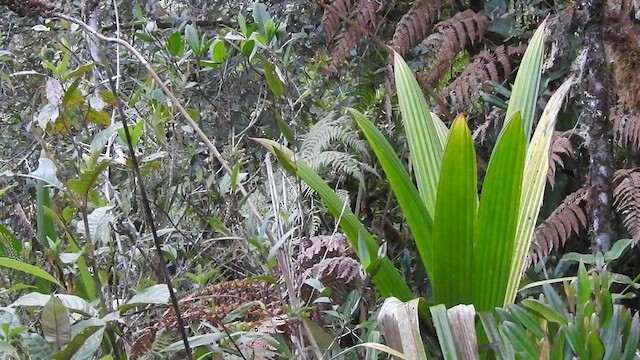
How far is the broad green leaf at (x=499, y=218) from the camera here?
1.01 m

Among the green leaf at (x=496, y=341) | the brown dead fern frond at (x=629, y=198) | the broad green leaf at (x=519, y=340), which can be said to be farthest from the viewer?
the brown dead fern frond at (x=629, y=198)

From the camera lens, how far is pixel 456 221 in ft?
3.46

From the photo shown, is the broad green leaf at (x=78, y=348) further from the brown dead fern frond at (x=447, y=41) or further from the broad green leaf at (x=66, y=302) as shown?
the brown dead fern frond at (x=447, y=41)

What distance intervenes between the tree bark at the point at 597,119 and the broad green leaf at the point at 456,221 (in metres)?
0.35

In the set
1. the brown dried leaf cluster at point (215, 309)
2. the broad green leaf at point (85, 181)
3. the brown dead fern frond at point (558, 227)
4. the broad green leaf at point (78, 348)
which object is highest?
the broad green leaf at point (85, 181)

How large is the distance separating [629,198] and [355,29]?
872mm

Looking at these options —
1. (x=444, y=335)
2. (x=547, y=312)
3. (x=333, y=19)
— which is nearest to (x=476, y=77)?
(x=333, y=19)

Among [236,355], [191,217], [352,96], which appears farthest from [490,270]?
[352,96]

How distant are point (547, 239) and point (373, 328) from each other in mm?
693

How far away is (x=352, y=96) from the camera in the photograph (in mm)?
1989

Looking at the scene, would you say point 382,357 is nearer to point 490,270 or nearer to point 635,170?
point 490,270

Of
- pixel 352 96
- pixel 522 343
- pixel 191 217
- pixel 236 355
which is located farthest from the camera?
pixel 352 96

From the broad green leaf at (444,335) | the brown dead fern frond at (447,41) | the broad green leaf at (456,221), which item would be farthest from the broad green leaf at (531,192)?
the brown dead fern frond at (447,41)

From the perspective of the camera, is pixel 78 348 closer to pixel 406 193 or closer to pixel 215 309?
pixel 215 309
